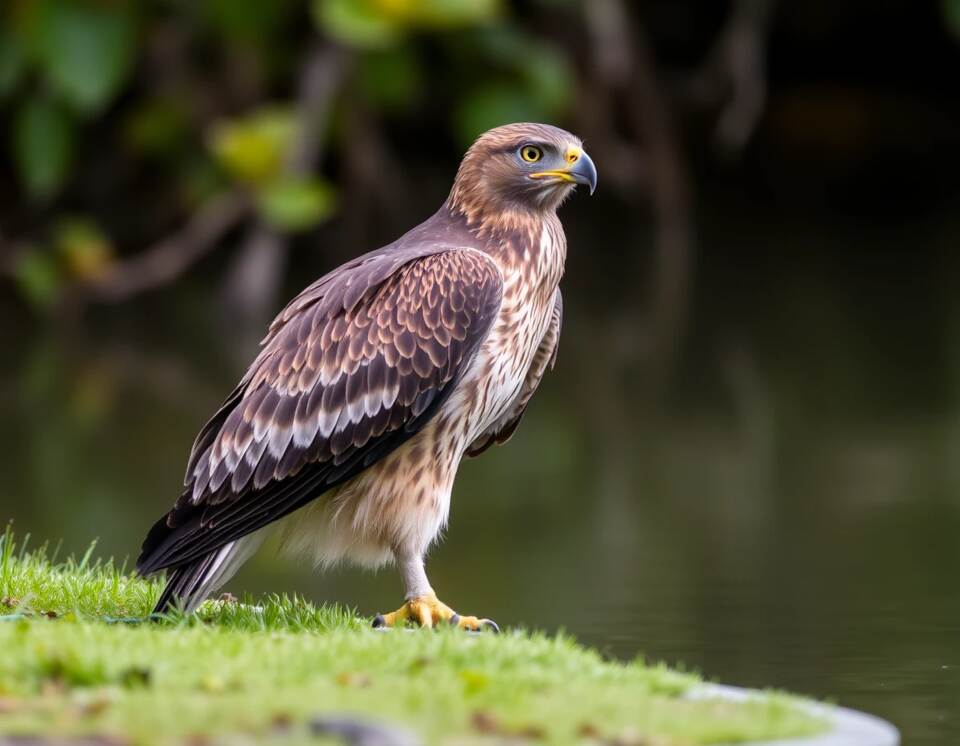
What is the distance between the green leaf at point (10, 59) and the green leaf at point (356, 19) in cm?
395

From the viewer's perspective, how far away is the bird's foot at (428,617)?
606 centimetres

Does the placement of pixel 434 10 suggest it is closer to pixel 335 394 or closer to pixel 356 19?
pixel 356 19

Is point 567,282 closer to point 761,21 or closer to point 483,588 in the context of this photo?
point 761,21

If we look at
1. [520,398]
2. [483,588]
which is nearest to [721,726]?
[520,398]

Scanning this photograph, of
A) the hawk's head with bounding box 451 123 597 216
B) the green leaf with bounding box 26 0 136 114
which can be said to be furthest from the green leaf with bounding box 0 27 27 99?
the hawk's head with bounding box 451 123 597 216

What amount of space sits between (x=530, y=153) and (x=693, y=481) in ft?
18.0

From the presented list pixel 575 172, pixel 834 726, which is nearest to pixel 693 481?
pixel 575 172

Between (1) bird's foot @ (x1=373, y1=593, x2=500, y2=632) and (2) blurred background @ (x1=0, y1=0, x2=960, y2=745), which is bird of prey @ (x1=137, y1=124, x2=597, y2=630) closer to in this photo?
(1) bird's foot @ (x1=373, y1=593, x2=500, y2=632)

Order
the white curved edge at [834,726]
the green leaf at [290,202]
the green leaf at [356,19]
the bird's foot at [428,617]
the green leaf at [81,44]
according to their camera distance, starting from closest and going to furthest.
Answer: the white curved edge at [834,726] < the bird's foot at [428,617] < the green leaf at [356,19] < the green leaf at [290,202] < the green leaf at [81,44]

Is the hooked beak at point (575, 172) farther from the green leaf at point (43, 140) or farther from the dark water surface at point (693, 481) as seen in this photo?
the green leaf at point (43, 140)

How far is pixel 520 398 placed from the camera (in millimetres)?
7062

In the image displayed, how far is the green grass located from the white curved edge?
0.05 meters

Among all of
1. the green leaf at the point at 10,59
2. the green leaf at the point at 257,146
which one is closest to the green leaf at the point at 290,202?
the green leaf at the point at 257,146

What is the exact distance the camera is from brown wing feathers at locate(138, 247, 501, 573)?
244 inches
